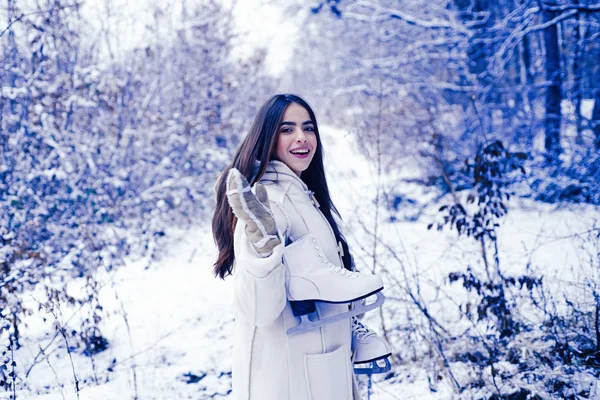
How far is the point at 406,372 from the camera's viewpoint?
345cm


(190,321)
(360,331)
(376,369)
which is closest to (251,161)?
(360,331)

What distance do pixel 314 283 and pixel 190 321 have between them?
11.7 feet

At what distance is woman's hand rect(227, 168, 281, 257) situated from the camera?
127 cm

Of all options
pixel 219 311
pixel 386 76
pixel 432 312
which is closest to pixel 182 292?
pixel 219 311

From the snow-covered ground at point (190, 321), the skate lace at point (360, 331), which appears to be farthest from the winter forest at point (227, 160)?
the skate lace at point (360, 331)

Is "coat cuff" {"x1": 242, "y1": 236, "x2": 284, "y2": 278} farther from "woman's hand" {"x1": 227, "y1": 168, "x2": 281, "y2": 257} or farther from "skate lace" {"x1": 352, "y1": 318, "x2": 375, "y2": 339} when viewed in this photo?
"skate lace" {"x1": 352, "y1": 318, "x2": 375, "y2": 339}

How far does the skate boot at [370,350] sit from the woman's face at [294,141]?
2.37 ft

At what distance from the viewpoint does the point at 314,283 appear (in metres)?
1.47

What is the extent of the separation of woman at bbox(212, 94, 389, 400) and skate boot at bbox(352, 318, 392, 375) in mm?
30

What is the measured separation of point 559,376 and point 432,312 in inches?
64.9

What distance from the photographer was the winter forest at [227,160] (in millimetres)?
3391

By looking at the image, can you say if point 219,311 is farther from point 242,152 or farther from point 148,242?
point 242,152

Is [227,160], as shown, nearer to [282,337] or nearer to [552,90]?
[552,90]

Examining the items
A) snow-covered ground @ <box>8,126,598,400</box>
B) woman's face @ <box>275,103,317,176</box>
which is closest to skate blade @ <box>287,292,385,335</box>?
woman's face @ <box>275,103,317,176</box>
